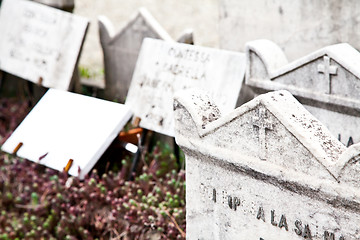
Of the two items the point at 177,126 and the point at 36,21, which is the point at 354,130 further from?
the point at 36,21

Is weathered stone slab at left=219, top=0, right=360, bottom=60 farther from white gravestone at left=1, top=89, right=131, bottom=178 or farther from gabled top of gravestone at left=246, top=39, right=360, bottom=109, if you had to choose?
white gravestone at left=1, top=89, right=131, bottom=178

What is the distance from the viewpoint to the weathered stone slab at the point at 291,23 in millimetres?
3660

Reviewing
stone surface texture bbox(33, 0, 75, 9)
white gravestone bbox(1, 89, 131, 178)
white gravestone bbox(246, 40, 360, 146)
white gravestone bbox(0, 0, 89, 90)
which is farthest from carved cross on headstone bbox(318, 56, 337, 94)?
stone surface texture bbox(33, 0, 75, 9)

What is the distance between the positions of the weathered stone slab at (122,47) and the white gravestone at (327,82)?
4.07ft

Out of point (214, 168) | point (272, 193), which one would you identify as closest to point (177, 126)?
point (214, 168)

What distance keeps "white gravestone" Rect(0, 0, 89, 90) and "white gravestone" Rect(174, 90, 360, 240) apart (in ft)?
7.29

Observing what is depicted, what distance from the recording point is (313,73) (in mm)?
3121

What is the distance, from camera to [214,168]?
2.48m

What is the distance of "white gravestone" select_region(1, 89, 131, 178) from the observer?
3619 mm

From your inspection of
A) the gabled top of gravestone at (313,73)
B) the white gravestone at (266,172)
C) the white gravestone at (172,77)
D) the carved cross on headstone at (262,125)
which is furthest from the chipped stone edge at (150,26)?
the carved cross on headstone at (262,125)

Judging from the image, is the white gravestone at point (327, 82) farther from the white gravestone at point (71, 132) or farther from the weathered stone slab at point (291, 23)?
the white gravestone at point (71, 132)

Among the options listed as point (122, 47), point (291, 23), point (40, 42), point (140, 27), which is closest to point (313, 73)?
point (291, 23)

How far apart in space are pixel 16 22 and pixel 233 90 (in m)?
2.40

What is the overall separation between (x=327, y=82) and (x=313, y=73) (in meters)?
0.11
